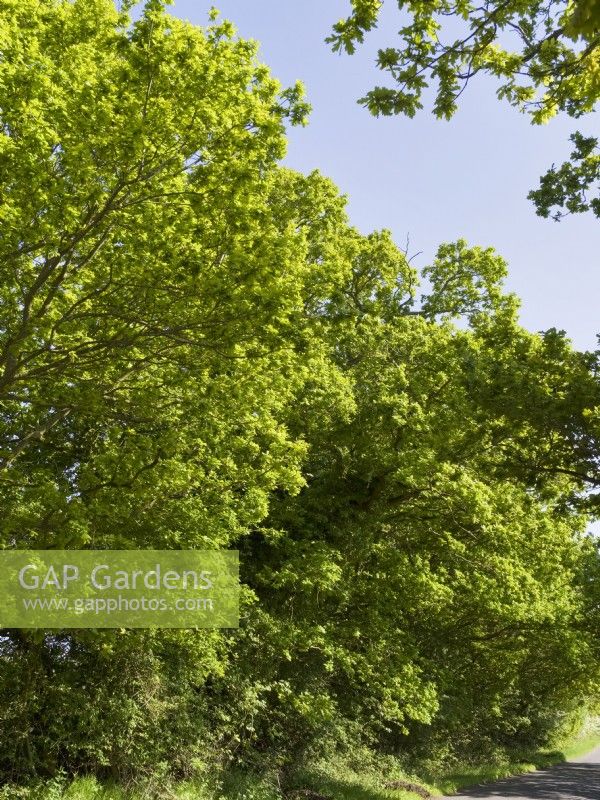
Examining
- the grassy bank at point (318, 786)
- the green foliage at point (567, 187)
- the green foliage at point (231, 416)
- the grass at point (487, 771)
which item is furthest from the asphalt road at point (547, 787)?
the green foliage at point (567, 187)

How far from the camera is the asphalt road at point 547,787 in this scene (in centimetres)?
1775

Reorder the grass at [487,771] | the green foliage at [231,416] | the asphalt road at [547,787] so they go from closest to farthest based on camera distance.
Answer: the green foliage at [231,416], the asphalt road at [547,787], the grass at [487,771]

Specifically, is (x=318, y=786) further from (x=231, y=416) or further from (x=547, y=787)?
(x=231, y=416)

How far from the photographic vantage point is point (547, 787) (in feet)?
66.7

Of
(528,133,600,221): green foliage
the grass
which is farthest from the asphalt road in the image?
(528,133,600,221): green foliage

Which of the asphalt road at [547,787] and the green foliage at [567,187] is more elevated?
the green foliage at [567,187]

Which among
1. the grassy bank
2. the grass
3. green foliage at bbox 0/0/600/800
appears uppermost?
green foliage at bbox 0/0/600/800

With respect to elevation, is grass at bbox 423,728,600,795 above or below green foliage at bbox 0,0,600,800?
below

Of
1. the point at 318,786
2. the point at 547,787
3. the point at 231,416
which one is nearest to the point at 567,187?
the point at 231,416

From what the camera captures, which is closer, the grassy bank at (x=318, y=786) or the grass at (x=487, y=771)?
the grassy bank at (x=318, y=786)

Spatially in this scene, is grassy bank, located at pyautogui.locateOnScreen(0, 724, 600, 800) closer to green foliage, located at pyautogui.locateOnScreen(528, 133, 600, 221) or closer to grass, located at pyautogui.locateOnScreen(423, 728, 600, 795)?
grass, located at pyautogui.locateOnScreen(423, 728, 600, 795)

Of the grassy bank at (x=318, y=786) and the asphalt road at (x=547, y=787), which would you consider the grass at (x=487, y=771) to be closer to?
the grassy bank at (x=318, y=786)

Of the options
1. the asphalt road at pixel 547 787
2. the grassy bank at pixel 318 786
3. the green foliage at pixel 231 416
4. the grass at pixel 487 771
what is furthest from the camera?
the grass at pixel 487 771

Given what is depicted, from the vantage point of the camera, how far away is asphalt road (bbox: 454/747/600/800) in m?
17.8
